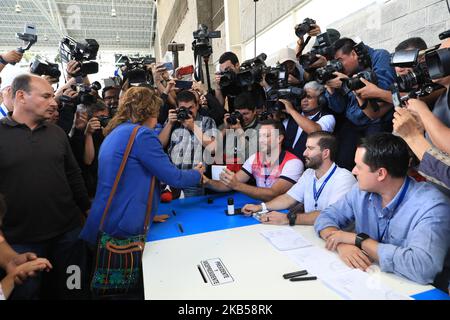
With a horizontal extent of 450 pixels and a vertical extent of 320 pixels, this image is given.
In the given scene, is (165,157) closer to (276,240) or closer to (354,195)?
(276,240)

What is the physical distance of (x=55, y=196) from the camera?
185 cm

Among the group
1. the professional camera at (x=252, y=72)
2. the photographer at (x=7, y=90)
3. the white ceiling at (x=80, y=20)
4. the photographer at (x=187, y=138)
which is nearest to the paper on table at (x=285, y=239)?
the photographer at (x=187, y=138)

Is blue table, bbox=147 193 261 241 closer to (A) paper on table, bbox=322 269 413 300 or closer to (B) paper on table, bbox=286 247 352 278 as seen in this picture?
(B) paper on table, bbox=286 247 352 278

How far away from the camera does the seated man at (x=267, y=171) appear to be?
222 cm

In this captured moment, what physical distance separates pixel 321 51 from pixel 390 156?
108 cm

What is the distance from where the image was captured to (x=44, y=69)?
236cm

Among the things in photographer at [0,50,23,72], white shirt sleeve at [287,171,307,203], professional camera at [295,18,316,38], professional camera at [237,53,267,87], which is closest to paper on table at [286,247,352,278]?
white shirt sleeve at [287,171,307,203]

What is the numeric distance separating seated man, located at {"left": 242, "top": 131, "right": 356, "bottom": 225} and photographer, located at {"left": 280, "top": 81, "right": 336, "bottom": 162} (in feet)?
0.98

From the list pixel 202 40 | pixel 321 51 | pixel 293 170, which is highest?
pixel 202 40

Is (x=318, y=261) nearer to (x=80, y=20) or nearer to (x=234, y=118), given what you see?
(x=234, y=118)

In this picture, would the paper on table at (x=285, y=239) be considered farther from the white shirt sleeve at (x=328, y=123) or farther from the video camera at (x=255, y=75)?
the video camera at (x=255, y=75)

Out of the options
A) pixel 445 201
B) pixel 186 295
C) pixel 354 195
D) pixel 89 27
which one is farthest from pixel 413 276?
pixel 89 27

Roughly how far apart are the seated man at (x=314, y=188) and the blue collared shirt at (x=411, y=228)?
0.30 meters

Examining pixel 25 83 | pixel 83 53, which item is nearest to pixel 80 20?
pixel 83 53
